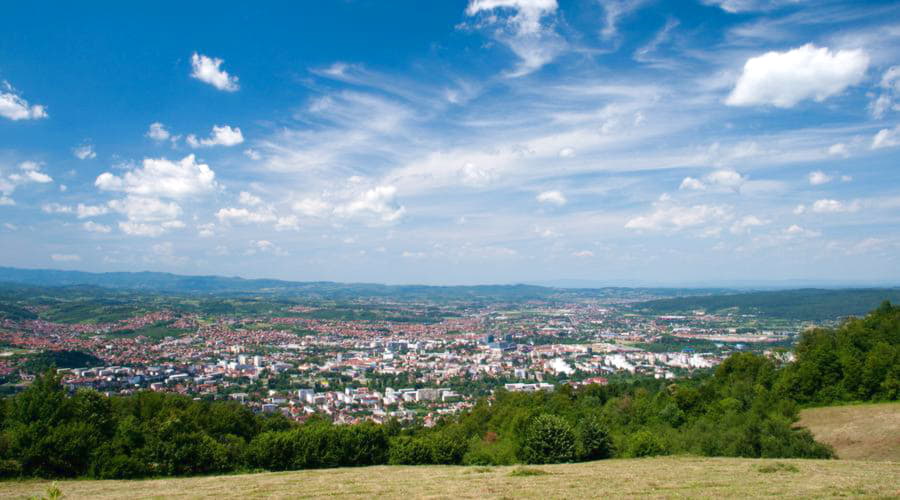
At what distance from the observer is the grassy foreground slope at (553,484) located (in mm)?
12461

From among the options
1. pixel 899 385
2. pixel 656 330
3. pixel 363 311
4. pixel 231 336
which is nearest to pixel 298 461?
pixel 899 385

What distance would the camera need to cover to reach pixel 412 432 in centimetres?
3181

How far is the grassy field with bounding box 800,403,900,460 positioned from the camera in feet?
75.9

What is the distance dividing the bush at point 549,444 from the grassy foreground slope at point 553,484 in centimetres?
548

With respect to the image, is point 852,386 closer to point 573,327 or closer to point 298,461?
point 298,461

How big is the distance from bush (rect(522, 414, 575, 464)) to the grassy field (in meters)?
12.6

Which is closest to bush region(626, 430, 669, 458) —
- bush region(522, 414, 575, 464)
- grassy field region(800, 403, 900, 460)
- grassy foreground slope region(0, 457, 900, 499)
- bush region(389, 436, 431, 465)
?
bush region(522, 414, 575, 464)

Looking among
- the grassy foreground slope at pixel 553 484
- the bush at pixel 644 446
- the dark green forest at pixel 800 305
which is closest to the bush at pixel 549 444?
the bush at pixel 644 446

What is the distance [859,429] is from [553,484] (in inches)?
923

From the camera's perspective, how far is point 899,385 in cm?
3191

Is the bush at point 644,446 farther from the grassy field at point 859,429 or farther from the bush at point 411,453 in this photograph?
the bush at point 411,453

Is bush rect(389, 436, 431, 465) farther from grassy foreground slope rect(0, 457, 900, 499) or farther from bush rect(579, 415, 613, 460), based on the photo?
bush rect(579, 415, 613, 460)

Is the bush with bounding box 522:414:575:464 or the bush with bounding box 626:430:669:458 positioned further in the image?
the bush with bounding box 626:430:669:458

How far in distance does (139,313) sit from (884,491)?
155m
